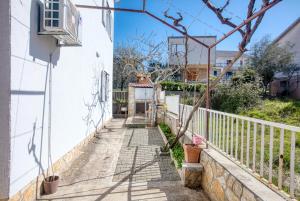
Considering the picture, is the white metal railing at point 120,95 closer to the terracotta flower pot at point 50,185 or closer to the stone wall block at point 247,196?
the terracotta flower pot at point 50,185

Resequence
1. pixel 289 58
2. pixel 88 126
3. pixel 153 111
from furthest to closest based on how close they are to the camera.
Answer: pixel 289 58 → pixel 153 111 → pixel 88 126

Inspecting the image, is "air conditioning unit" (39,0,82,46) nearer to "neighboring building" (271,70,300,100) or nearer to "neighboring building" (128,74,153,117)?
"neighboring building" (128,74,153,117)

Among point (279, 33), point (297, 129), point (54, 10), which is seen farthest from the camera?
point (279, 33)

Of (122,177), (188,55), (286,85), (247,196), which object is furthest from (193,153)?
(286,85)

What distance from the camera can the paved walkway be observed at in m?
3.51

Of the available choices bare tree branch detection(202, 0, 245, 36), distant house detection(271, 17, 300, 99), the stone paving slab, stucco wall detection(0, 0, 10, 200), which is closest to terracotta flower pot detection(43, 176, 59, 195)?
stucco wall detection(0, 0, 10, 200)

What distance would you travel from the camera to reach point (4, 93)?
104 inches

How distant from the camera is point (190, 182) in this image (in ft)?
12.6

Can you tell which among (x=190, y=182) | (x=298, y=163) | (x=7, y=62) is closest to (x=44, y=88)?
(x=7, y=62)

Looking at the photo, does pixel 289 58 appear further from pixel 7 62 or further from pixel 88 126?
pixel 7 62

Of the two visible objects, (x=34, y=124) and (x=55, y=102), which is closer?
(x=34, y=124)

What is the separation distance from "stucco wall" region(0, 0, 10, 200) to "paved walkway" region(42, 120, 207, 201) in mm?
1000

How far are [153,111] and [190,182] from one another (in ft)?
23.2

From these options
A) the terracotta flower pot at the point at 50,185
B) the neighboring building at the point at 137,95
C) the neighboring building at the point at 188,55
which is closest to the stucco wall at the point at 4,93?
the terracotta flower pot at the point at 50,185
